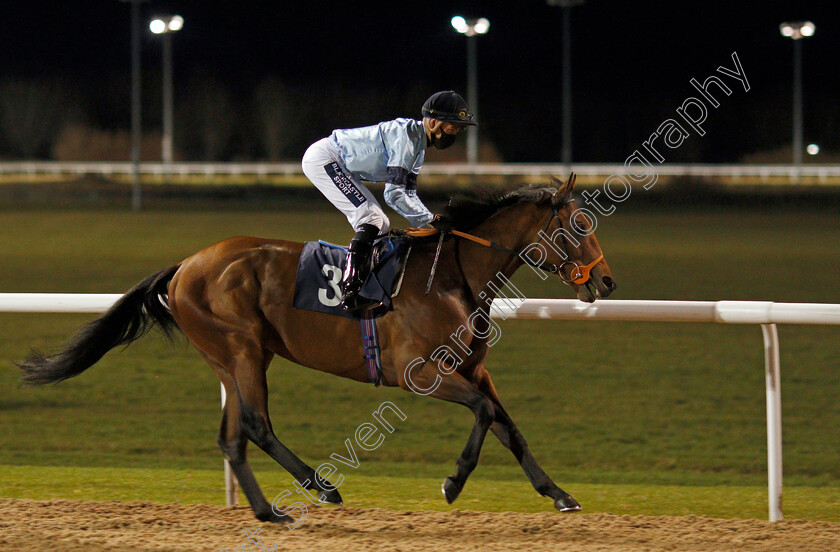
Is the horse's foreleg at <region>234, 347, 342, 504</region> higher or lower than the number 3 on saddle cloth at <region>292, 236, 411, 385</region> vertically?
lower

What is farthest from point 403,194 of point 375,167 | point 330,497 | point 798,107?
point 798,107

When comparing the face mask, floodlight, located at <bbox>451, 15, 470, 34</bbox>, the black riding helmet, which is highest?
floodlight, located at <bbox>451, 15, 470, 34</bbox>

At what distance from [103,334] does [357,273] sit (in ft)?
3.57

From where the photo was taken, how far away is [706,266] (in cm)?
1375

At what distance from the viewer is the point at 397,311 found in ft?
12.5

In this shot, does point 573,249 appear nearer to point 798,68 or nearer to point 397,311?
point 397,311

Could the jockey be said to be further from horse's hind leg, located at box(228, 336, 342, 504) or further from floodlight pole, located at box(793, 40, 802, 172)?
floodlight pole, located at box(793, 40, 802, 172)

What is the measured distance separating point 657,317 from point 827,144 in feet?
132

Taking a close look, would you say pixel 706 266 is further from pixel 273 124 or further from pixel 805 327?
pixel 273 124

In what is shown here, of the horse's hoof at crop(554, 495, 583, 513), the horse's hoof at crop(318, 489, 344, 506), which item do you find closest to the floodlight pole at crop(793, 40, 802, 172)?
the horse's hoof at crop(554, 495, 583, 513)

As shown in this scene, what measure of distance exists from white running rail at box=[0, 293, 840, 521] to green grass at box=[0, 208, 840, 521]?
1.05 ft

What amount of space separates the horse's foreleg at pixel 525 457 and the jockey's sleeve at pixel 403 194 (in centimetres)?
63

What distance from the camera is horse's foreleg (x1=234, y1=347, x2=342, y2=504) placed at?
3777 mm

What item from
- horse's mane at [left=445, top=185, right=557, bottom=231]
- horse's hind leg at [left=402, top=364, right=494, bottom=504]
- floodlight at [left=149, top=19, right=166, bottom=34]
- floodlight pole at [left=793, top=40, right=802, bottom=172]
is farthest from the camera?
floodlight pole at [left=793, top=40, right=802, bottom=172]
